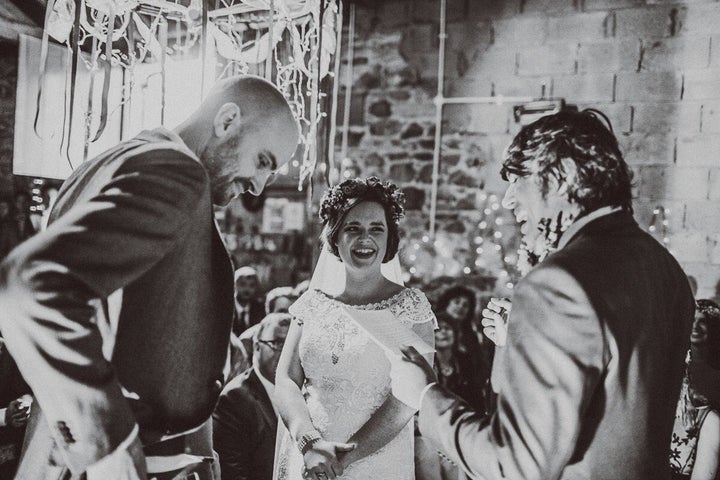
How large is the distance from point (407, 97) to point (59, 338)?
5332mm

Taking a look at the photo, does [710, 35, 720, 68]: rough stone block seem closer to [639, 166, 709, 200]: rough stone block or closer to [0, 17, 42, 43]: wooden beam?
[639, 166, 709, 200]: rough stone block

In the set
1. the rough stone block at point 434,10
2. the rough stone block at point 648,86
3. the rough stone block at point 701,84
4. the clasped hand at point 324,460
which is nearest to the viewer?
the clasped hand at point 324,460

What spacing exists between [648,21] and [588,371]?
4.82m

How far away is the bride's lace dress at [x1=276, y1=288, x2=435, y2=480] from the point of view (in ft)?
8.50

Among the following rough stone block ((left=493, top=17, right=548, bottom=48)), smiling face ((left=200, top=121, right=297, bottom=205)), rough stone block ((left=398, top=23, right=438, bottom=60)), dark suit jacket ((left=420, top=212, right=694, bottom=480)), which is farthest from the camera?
rough stone block ((left=398, top=23, right=438, bottom=60))

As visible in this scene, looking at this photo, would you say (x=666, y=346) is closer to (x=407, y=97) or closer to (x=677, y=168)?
(x=677, y=168)

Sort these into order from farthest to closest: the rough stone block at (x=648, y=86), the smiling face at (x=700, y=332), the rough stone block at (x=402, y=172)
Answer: the rough stone block at (x=402, y=172), the rough stone block at (x=648, y=86), the smiling face at (x=700, y=332)

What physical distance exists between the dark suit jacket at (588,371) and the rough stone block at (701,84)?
171 inches

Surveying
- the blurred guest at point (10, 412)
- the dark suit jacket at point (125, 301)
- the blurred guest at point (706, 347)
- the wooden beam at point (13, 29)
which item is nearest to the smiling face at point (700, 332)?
the blurred guest at point (706, 347)

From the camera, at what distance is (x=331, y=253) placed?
2914 millimetres

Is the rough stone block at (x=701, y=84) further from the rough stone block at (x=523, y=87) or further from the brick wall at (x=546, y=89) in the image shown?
the rough stone block at (x=523, y=87)

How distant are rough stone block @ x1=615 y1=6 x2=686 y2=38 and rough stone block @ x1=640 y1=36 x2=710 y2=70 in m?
0.07

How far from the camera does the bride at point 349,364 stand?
8.29 feet

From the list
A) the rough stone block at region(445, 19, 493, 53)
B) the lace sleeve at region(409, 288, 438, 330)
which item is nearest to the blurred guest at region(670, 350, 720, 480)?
the lace sleeve at region(409, 288, 438, 330)
